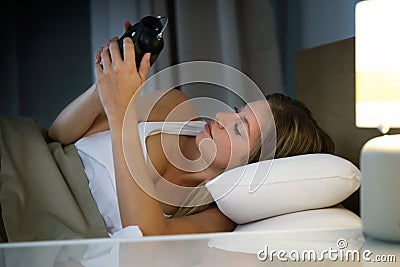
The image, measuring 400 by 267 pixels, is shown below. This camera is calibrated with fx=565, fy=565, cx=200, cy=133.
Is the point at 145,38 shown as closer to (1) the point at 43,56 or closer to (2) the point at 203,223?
(2) the point at 203,223

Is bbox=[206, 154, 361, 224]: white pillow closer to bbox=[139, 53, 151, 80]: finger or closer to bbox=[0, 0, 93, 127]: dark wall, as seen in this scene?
bbox=[139, 53, 151, 80]: finger

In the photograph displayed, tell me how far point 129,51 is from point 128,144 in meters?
0.16

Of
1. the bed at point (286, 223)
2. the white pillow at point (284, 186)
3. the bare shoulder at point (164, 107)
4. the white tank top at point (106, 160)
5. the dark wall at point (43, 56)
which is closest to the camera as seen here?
the bed at point (286, 223)

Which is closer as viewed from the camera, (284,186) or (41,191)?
(284,186)

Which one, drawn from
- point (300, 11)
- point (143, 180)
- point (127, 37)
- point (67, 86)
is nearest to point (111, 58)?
point (127, 37)

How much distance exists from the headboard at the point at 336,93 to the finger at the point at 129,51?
20.3 inches

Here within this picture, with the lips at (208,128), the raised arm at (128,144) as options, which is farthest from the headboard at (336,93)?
the raised arm at (128,144)

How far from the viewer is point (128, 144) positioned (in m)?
0.99

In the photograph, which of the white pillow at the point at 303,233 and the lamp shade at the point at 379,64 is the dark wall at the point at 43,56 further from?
the lamp shade at the point at 379,64

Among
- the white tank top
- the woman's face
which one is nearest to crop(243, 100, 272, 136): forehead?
the woman's face

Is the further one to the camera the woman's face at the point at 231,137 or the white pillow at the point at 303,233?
the woman's face at the point at 231,137

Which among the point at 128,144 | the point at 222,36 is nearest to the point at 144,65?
the point at 128,144

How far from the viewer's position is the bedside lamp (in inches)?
30.7

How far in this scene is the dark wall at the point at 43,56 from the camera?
172cm
